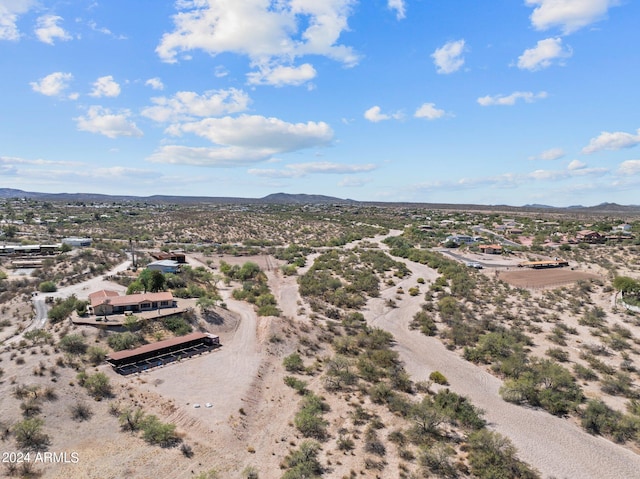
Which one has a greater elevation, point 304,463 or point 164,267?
point 164,267

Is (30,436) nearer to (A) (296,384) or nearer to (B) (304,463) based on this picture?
(B) (304,463)

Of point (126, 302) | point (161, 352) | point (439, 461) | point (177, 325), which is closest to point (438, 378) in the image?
point (439, 461)

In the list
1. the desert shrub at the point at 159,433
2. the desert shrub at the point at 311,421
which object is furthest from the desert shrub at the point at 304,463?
the desert shrub at the point at 159,433

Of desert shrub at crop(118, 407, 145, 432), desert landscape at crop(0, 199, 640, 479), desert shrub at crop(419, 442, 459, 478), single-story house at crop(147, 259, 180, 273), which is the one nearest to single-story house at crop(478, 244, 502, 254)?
desert landscape at crop(0, 199, 640, 479)

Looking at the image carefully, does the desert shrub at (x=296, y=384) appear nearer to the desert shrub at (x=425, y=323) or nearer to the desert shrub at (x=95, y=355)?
the desert shrub at (x=95, y=355)

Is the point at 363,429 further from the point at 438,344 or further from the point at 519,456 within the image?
the point at 438,344
